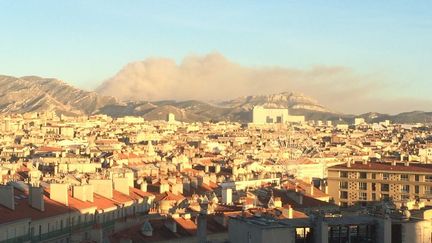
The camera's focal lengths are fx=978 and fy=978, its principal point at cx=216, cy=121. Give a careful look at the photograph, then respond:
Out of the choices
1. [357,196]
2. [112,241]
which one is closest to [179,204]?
[112,241]

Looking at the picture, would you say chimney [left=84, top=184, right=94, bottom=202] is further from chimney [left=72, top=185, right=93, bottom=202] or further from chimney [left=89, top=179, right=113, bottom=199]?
chimney [left=89, top=179, right=113, bottom=199]

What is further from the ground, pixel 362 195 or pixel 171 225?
pixel 171 225

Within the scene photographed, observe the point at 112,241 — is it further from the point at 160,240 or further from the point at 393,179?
the point at 393,179

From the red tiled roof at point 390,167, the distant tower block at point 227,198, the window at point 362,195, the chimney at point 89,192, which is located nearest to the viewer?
the chimney at point 89,192

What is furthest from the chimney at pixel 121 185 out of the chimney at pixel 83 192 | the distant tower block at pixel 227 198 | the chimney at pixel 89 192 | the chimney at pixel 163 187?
the distant tower block at pixel 227 198

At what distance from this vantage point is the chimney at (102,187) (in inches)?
1957

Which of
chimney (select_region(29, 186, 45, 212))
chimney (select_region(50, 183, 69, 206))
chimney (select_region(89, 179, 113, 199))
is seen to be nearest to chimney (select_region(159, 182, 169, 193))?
chimney (select_region(89, 179, 113, 199))

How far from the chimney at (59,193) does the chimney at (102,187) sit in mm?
4826

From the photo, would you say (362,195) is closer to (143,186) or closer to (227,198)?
(143,186)

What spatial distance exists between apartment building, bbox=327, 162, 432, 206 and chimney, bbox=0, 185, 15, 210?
3178 centimetres

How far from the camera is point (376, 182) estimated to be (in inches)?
2677

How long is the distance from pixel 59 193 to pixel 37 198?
306 centimetres

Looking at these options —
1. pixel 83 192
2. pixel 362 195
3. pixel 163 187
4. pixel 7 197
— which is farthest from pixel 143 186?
pixel 7 197

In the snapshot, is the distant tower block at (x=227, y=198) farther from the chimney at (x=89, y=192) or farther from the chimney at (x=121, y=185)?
the chimney at (x=89, y=192)
